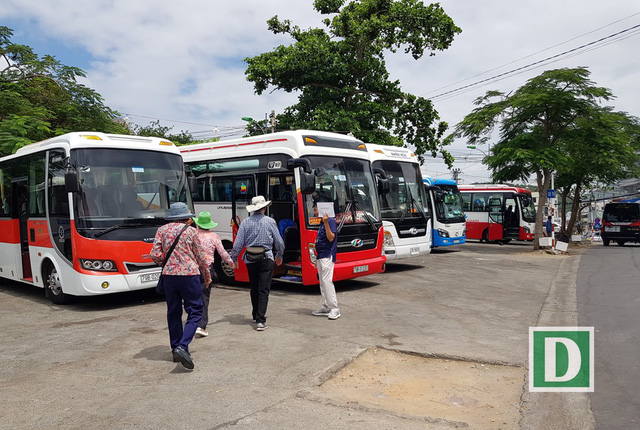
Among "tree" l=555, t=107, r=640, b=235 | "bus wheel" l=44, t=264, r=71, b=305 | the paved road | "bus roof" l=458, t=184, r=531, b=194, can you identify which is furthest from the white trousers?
"bus roof" l=458, t=184, r=531, b=194

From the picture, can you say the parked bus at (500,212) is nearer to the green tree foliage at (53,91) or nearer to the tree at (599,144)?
the tree at (599,144)

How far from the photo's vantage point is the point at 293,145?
10578 millimetres

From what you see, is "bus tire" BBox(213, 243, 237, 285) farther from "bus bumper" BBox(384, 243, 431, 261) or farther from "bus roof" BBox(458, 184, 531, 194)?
"bus roof" BBox(458, 184, 531, 194)

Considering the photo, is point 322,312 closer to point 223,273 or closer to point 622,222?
point 223,273

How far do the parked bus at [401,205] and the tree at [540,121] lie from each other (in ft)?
25.6

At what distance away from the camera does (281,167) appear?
10680 millimetres

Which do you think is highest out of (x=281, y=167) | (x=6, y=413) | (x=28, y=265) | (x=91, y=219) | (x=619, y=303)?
(x=281, y=167)

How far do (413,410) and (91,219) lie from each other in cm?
652

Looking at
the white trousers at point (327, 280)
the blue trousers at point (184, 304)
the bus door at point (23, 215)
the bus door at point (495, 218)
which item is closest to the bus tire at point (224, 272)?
the bus door at point (23, 215)

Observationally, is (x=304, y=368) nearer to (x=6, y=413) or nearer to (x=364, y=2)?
(x=6, y=413)

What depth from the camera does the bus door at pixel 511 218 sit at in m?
28.0

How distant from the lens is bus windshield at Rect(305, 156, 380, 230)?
10.5 metres

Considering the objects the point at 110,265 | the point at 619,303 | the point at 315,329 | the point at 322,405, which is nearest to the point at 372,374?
the point at 322,405

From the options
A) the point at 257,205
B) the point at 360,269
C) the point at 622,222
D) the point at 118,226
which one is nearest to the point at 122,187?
the point at 118,226
